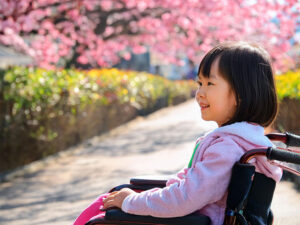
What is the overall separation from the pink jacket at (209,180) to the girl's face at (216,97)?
0.12 meters

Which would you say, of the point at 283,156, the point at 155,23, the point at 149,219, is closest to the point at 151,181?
the point at 149,219

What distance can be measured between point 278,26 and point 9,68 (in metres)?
7.58

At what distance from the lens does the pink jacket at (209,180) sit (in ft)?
7.07

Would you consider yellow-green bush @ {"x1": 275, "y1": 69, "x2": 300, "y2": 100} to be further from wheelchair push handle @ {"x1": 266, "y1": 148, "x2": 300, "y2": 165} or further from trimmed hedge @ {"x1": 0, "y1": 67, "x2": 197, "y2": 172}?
→ wheelchair push handle @ {"x1": 266, "y1": 148, "x2": 300, "y2": 165}

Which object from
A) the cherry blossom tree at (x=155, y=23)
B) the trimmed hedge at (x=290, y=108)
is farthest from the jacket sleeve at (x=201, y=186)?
the cherry blossom tree at (x=155, y=23)

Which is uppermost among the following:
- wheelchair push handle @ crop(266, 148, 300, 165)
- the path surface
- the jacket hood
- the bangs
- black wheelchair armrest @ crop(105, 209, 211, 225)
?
the bangs

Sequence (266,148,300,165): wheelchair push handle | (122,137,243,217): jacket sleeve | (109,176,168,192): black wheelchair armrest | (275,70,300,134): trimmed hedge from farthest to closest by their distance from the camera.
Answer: (275,70,300,134): trimmed hedge → (109,176,168,192): black wheelchair armrest → (122,137,243,217): jacket sleeve → (266,148,300,165): wheelchair push handle

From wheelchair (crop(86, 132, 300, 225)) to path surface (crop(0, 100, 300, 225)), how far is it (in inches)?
96.7

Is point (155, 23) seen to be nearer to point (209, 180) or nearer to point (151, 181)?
point (151, 181)

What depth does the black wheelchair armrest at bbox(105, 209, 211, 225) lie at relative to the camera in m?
2.17

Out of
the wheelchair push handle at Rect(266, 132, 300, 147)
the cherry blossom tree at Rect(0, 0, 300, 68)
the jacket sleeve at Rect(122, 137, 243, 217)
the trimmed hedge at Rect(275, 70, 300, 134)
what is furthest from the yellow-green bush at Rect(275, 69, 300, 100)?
the jacket sleeve at Rect(122, 137, 243, 217)

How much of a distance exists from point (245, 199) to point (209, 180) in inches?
7.9

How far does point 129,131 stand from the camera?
12305mm

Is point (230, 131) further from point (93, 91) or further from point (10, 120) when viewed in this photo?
point (93, 91)
